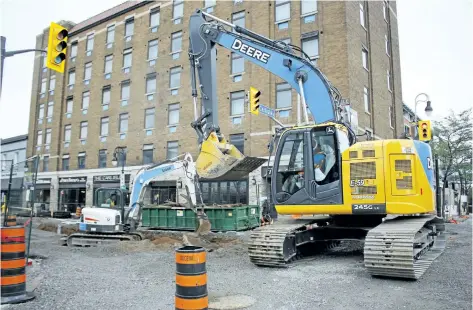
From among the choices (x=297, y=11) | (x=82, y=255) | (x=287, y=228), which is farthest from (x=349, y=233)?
(x=297, y=11)

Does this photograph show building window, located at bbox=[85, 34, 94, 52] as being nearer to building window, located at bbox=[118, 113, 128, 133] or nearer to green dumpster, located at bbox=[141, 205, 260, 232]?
building window, located at bbox=[118, 113, 128, 133]

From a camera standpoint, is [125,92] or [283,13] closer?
[283,13]

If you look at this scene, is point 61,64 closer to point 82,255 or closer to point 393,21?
point 82,255

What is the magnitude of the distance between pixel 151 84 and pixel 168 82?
214cm

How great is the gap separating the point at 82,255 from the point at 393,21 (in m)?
31.9

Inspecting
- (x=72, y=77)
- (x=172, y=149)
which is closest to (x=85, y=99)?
(x=72, y=77)

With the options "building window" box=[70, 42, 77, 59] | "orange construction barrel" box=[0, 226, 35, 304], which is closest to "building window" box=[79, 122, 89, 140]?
"building window" box=[70, 42, 77, 59]

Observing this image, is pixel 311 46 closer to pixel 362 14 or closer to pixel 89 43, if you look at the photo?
pixel 362 14

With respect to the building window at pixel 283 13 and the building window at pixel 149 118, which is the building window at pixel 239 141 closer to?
the building window at pixel 283 13

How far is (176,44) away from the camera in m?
31.7

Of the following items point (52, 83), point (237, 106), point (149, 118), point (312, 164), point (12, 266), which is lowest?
point (12, 266)

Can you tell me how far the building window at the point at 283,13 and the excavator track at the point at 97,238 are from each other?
58.9ft

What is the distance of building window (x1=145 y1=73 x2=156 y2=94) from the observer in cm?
3278

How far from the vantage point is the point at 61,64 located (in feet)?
32.2
